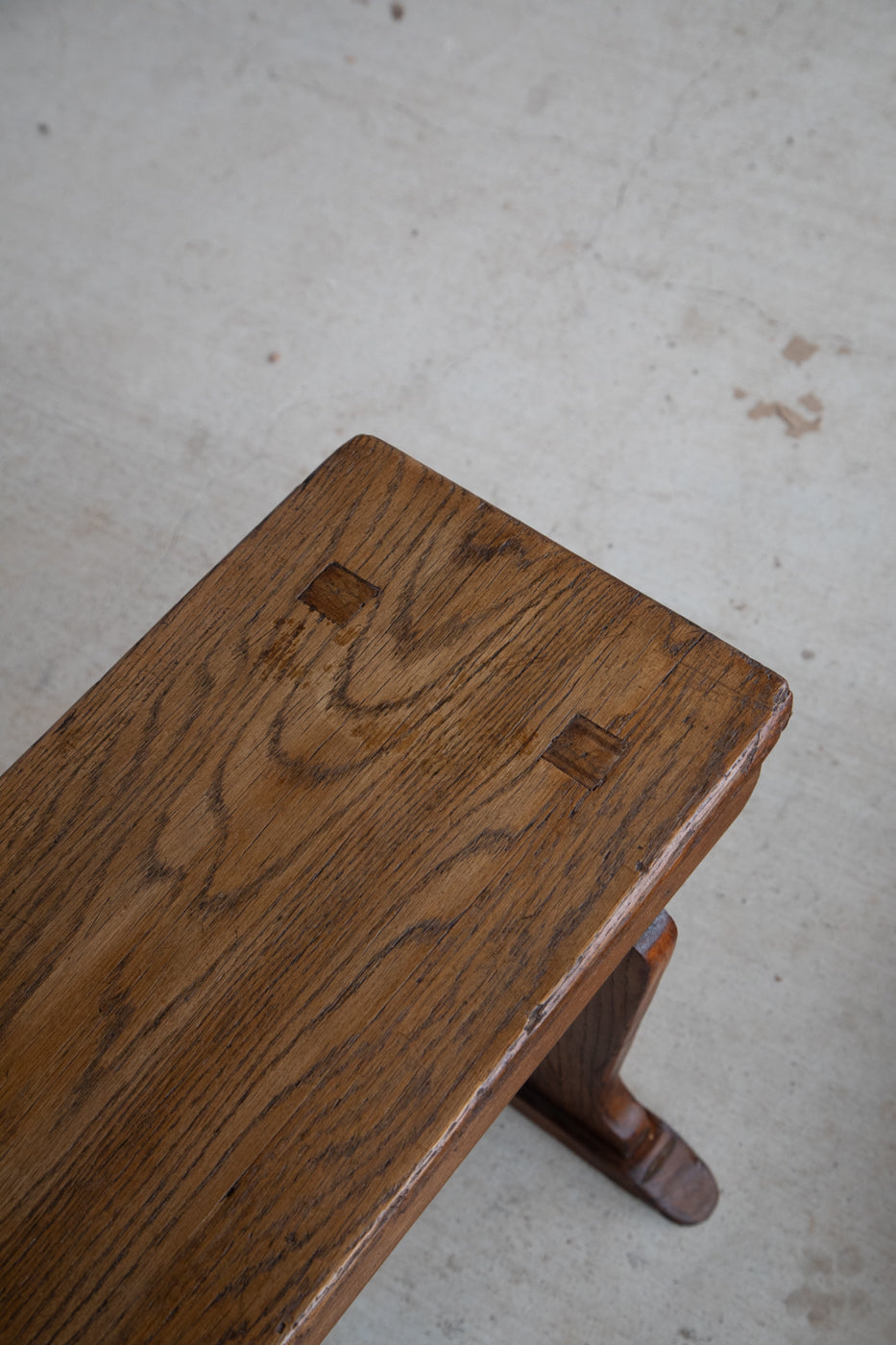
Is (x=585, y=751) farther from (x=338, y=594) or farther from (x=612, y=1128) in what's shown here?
(x=612, y=1128)

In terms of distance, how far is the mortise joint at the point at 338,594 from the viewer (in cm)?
75

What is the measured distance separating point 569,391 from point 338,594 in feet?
3.03

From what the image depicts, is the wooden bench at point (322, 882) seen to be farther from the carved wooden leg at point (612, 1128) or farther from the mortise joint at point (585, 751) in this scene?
the carved wooden leg at point (612, 1128)

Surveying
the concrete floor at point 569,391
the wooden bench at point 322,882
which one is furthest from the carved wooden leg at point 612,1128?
the wooden bench at point 322,882

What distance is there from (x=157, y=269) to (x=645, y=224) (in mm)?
734

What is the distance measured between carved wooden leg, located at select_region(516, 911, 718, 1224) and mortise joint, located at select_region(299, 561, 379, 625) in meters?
0.41

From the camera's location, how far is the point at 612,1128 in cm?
104

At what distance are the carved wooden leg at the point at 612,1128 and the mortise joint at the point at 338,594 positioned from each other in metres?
0.41

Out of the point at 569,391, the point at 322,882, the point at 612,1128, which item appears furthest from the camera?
the point at 569,391

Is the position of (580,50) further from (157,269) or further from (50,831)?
(50,831)

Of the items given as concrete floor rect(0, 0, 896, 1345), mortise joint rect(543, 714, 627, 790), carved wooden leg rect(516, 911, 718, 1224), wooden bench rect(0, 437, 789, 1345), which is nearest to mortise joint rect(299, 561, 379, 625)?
wooden bench rect(0, 437, 789, 1345)

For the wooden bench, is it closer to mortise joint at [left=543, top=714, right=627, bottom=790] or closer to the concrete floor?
mortise joint at [left=543, top=714, right=627, bottom=790]

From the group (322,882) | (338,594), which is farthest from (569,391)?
(322,882)

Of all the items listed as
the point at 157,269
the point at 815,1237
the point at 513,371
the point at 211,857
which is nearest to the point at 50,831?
the point at 211,857
